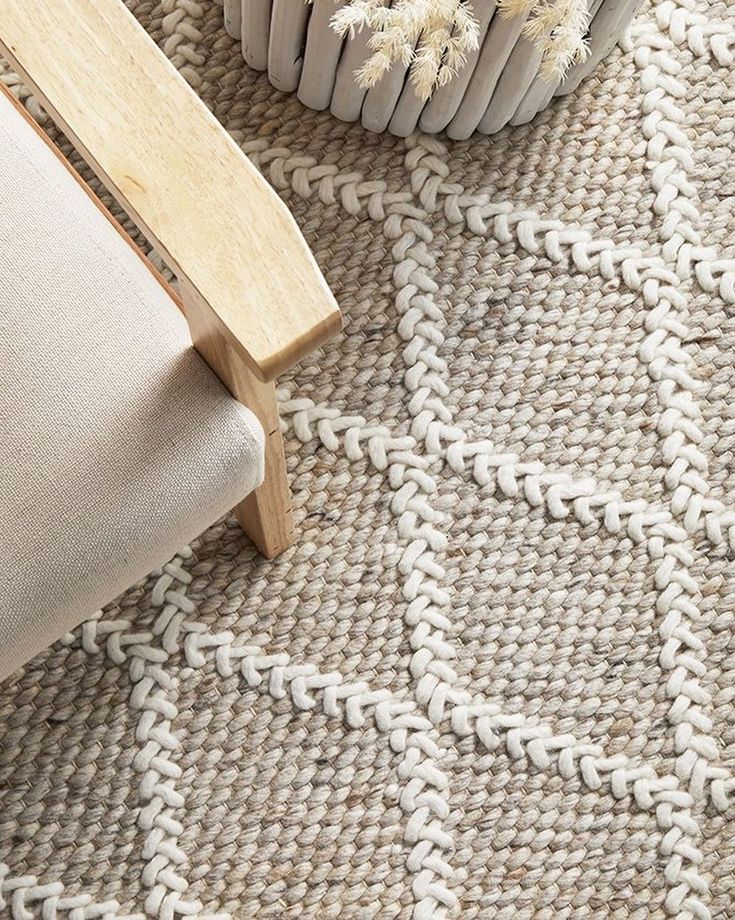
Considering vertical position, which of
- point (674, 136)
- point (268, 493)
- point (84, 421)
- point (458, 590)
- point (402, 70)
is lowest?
point (458, 590)

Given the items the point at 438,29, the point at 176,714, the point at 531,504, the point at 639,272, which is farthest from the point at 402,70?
the point at 176,714

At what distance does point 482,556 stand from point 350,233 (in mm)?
354

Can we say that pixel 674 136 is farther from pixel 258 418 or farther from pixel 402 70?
pixel 258 418

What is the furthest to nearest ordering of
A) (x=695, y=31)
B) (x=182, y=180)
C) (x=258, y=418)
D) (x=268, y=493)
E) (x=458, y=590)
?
1. (x=695, y=31)
2. (x=458, y=590)
3. (x=268, y=493)
4. (x=258, y=418)
5. (x=182, y=180)

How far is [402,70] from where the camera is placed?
1.04 metres

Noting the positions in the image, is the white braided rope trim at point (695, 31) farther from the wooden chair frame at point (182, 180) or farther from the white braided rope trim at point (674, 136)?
the wooden chair frame at point (182, 180)

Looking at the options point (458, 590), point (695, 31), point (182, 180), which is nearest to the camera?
point (182, 180)

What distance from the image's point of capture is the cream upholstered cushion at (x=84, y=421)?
27.7 inches

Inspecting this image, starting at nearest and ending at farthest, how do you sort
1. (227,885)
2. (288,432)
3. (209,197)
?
(209,197) → (227,885) → (288,432)

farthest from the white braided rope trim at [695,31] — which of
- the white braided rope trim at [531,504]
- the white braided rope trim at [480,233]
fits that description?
the white braided rope trim at [531,504]

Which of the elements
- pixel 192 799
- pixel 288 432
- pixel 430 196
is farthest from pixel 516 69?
pixel 192 799

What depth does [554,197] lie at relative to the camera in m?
1.17

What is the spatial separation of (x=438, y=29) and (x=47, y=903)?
0.81 metres

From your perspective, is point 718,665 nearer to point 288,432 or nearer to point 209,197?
point 288,432
